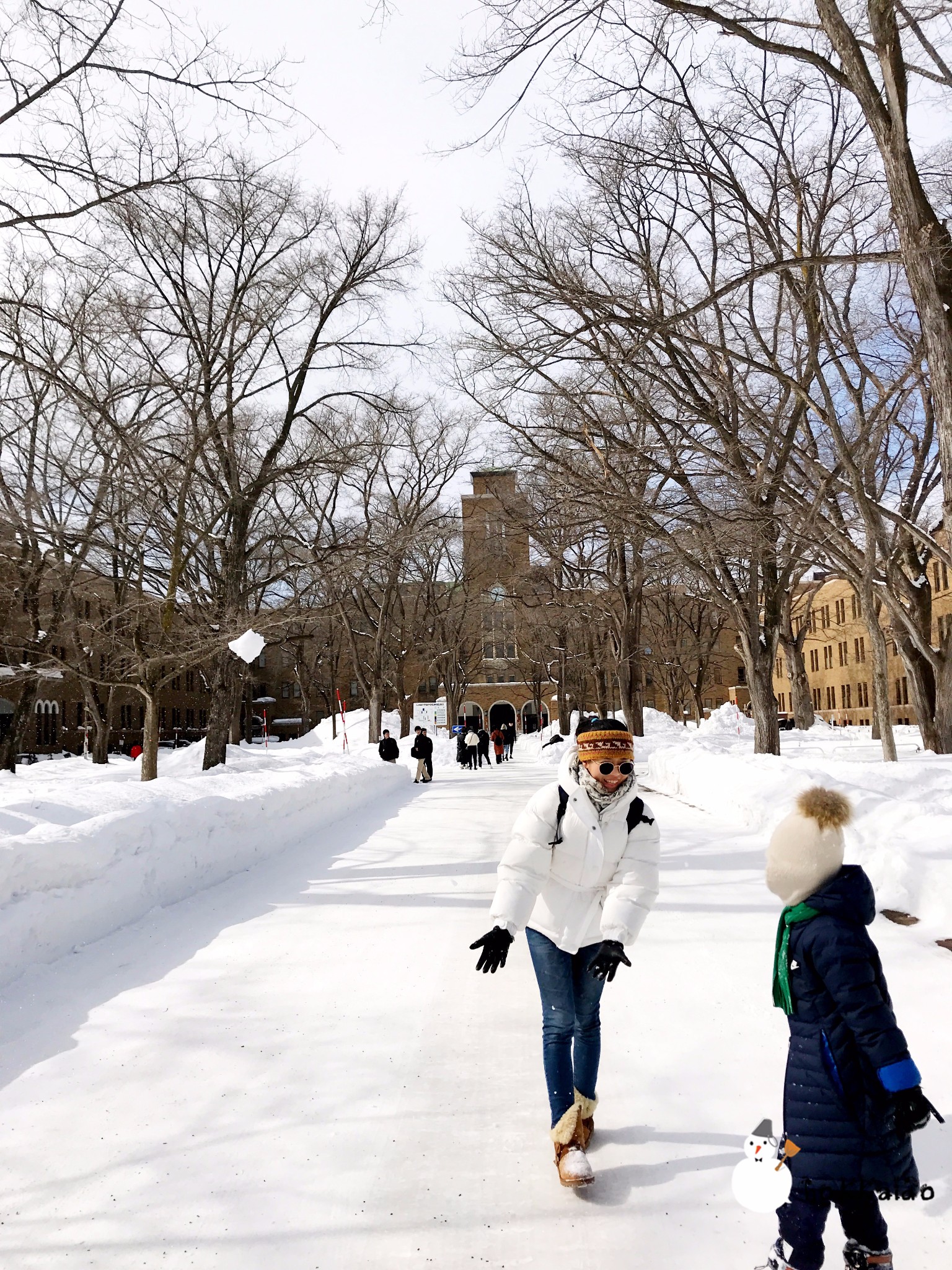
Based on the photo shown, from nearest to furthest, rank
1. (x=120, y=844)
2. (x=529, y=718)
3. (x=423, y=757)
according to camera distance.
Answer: (x=120, y=844), (x=423, y=757), (x=529, y=718)

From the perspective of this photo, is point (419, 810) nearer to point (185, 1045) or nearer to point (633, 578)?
point (185, 1045)

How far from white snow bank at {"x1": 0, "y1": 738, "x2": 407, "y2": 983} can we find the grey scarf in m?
4.31

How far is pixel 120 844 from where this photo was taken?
26.8ft

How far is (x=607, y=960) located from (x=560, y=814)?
1.87 feet

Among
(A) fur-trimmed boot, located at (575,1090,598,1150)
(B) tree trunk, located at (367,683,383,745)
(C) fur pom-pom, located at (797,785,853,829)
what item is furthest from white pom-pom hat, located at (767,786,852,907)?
(B) tree trunk, located at (367,683,383,745)

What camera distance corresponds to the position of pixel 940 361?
8062 mm

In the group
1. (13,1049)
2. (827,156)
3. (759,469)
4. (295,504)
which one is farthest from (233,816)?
(295,504)

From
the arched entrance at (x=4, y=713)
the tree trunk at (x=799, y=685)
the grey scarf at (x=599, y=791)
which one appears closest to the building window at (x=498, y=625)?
the tree trunk at (x=799, y=685)

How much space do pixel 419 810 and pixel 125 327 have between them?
9.56m

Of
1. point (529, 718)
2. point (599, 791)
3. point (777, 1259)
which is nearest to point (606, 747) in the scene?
point (599, 791)

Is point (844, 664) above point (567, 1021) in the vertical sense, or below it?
above

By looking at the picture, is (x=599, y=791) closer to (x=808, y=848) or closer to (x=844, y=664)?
(x=808, y=848)

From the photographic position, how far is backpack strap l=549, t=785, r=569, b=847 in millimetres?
3773

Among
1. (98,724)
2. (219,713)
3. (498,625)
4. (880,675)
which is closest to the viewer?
(880,675)
